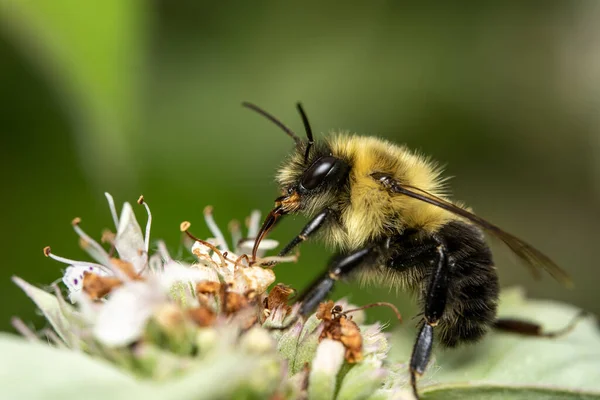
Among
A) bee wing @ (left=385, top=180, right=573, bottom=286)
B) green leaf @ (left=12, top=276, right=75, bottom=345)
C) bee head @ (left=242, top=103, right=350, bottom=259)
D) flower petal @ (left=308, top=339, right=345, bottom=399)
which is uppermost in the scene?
bee head @ (left=242, top=103, right=350, bottom=259)

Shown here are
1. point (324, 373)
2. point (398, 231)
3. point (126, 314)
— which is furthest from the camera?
point (398, 231)

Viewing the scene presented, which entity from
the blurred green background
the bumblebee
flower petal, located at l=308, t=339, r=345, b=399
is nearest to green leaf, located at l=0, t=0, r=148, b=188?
the blurred green background

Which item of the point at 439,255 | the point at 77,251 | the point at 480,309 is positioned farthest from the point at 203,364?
the point at 77,251

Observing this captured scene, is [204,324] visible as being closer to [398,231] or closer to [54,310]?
[54,310]

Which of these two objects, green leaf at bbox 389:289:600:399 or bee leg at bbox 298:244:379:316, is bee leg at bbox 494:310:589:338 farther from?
bee leg at bbox 298:244:379:316

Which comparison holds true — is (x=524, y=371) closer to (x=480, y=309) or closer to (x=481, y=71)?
(x=480, y=309)

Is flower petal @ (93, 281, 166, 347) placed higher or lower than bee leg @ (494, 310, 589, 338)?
lower

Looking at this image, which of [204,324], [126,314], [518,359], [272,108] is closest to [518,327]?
[518,359]
